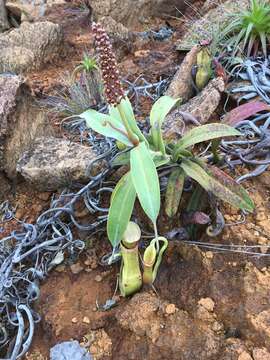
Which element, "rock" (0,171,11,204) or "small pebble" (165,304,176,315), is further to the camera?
"rock" (0,171,11,204)

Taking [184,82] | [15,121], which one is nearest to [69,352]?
[15,121]

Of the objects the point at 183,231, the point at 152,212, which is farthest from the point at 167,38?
the point at 152,212

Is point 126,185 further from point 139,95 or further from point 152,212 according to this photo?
point 139,95

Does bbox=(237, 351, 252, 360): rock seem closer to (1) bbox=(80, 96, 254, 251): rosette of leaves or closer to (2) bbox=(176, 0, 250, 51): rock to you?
(1) bbox=(80, 96, 254, 251): rosette of leaves

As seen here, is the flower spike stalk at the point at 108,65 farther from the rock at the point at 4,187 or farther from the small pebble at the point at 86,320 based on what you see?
the rock at the point at 4,187

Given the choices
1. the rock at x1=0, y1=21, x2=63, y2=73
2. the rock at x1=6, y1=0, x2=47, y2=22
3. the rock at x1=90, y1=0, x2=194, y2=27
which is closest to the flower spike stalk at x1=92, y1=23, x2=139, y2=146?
the rock at x1=0, y1=21, x2=63, y2=73

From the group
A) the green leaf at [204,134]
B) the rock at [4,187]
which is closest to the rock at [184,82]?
the green leaf at [204,134]
